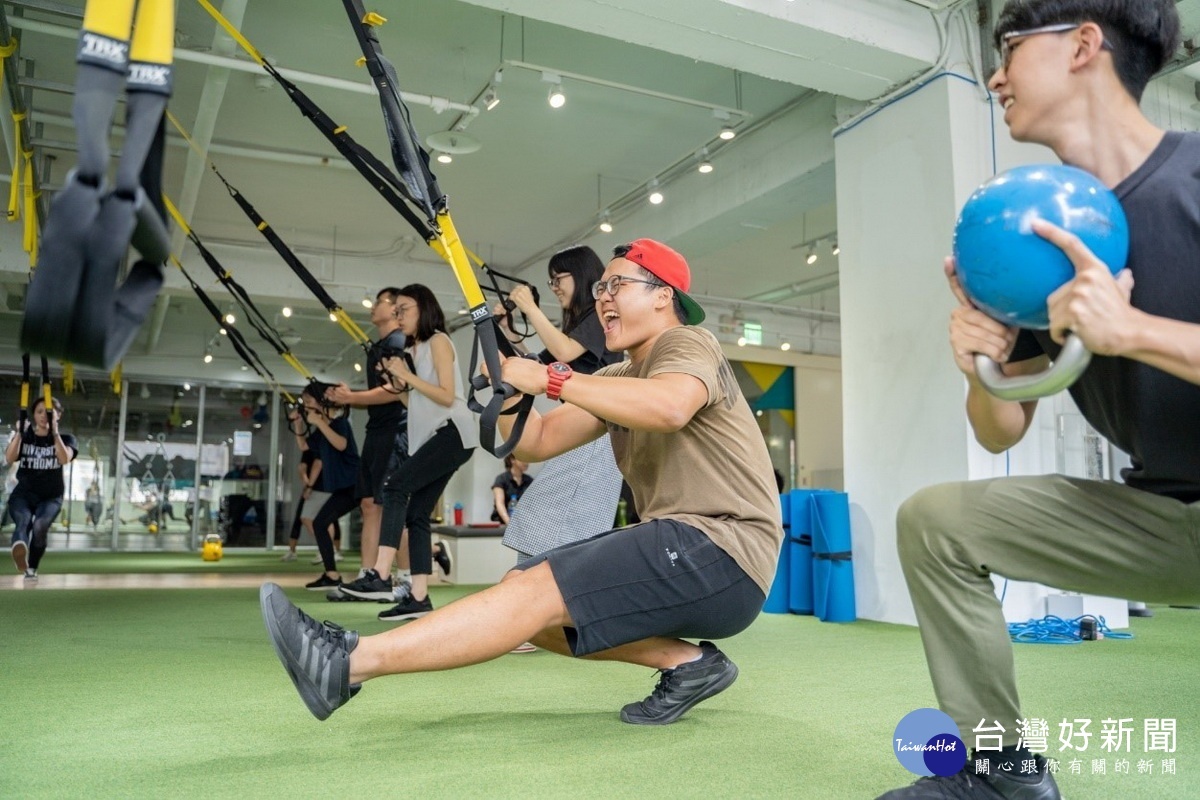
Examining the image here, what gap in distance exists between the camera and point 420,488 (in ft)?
13.5

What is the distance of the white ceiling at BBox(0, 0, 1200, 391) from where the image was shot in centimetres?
484

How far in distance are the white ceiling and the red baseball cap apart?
8.76 feet

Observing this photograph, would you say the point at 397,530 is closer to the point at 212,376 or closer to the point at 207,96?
the point at 207,96

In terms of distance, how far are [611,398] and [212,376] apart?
580 inches

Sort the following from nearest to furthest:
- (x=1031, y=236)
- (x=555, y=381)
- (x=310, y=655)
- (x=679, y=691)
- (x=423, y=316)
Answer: (x=1031, y=236)
(x=310, y=655)
(x=555, y=381)
(x=679, y=691)
(x=423, y=316)

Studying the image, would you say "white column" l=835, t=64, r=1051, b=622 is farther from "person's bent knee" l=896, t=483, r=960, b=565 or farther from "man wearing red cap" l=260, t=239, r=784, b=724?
"person's bent knee" l=896, t=483, r=960, b=565

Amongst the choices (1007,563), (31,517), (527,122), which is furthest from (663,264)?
(31,517)

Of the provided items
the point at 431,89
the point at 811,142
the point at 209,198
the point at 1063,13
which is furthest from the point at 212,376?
the point at 1063,13

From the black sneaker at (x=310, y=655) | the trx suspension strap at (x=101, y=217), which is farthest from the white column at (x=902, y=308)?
the trx suspension strap at (x=101, y=217)

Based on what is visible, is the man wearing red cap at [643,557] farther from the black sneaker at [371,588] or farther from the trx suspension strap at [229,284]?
the trx suspension strap at [229,284]

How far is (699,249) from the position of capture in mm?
8383

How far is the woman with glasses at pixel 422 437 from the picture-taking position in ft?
13.3

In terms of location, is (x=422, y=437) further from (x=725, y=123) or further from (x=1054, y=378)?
(x=725, y=123)

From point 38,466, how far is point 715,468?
662 centimetres
